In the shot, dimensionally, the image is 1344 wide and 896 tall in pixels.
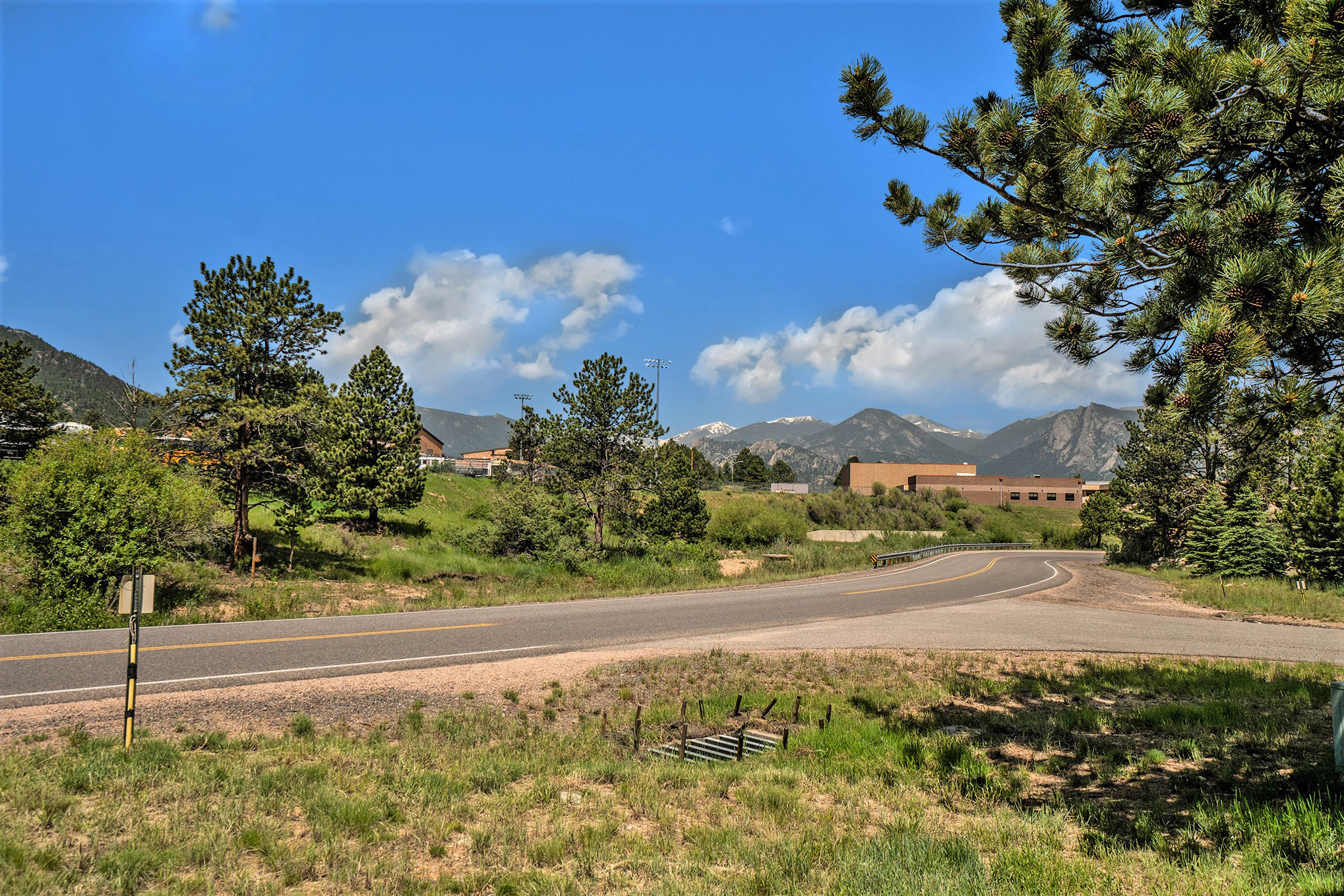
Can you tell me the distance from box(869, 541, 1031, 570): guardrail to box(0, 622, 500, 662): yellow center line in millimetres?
24509

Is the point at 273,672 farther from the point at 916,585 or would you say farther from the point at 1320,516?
the point at 1320,516

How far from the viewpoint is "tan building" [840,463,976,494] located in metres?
131

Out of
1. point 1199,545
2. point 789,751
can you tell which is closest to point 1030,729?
point 789,751

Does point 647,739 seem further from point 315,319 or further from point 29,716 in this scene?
point 315,319

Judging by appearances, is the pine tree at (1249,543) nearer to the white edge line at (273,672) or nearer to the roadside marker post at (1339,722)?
the roadside marker post at (1339,722)

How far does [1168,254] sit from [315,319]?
22045 mm

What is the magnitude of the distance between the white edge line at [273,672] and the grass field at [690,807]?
218 centimetres

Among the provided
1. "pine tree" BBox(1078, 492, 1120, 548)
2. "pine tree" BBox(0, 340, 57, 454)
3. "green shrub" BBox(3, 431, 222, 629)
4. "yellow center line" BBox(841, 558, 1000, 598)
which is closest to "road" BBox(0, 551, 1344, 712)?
"yellow center line" BBox(841, 558, 1000, 598)

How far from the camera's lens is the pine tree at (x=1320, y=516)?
881 inches

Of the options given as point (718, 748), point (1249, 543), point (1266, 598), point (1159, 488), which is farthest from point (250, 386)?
point (1159, 488)

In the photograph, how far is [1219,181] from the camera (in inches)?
208

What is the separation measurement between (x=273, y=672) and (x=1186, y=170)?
12.1 m

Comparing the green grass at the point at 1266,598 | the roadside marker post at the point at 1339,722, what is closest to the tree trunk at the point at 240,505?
the roadside marker post at the point at 1339,722

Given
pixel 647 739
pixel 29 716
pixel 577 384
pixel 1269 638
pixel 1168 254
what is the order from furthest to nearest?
pixel 577 384 → pixel 1269 638 → pixel 647 739 → pixel 29 716 → pixel 1168 254
